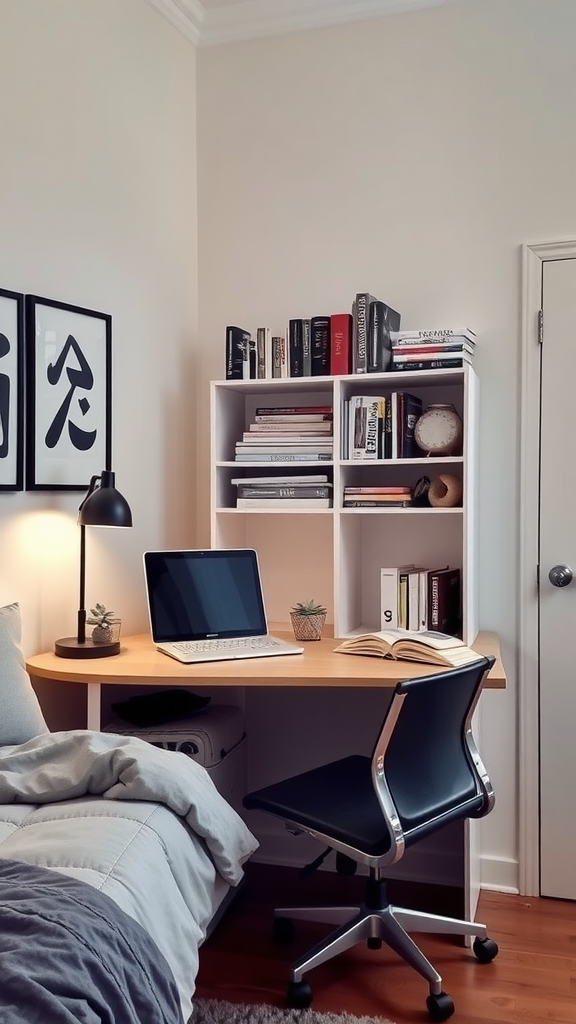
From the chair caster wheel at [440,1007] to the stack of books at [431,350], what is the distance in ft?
5.50

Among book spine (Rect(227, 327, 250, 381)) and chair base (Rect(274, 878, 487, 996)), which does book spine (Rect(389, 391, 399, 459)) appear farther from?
chair base (Rect(274, 878, 487, 996))

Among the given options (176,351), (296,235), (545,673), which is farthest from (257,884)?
(296,235)

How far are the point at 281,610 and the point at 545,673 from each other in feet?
2.98

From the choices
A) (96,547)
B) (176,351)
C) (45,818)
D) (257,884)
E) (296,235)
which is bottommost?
(257,884)

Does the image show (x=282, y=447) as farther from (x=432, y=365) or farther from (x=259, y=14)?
(x=259, y=14)

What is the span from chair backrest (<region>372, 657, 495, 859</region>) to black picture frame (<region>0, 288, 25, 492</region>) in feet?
3.79

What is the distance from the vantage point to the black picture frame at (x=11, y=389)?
2305 millimetres

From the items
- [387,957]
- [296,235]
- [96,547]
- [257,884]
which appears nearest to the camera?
[387,957]

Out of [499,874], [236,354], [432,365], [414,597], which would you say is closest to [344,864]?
[499,874]

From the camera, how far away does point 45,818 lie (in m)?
1.70

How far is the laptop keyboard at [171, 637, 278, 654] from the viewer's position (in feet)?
8.32

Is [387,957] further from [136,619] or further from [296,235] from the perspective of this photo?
[296,235]

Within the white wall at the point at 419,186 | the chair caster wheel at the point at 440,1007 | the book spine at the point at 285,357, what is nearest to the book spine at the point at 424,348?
the white wall at the point at 419,186

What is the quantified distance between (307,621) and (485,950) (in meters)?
1.02
